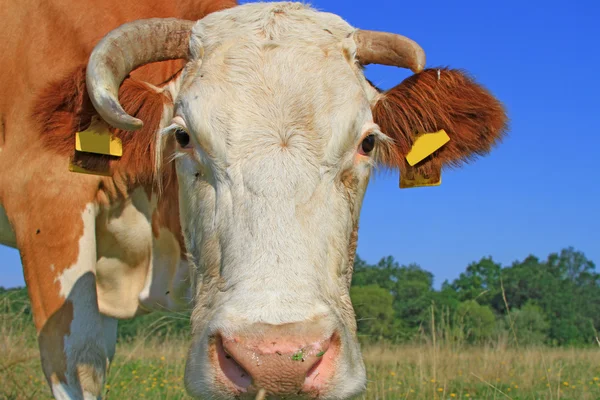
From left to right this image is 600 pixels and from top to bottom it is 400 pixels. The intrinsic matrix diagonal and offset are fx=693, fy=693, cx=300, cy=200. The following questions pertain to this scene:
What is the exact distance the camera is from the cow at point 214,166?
8.39 feet

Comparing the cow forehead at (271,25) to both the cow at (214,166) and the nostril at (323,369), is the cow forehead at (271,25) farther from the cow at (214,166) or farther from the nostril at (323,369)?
the nostril at (323,369)

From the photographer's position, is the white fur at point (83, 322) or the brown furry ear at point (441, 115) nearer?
the brown furry ear at point (441, 115)

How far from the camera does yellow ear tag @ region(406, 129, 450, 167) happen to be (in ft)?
12.9

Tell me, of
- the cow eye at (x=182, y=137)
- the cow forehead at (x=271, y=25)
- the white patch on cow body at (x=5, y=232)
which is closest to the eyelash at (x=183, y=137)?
the cow eye at (x=182, y=137)

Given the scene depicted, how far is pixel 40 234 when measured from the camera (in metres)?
4.16

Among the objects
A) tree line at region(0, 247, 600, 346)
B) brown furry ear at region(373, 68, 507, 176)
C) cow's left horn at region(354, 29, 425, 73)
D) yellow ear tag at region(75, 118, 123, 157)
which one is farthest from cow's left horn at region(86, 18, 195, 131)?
tree line at region(0, 247, 600, 346)

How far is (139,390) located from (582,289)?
33.6 m

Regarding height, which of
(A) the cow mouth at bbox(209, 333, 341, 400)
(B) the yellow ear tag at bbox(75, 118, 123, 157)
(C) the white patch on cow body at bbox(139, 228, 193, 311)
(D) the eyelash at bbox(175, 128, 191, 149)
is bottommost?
(A) the cow mouth at bbox(209, 333, 341, 400)

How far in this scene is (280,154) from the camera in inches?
116

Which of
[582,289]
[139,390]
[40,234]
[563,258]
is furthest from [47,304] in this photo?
[563,258]

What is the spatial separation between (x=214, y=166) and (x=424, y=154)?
1394 millimetres

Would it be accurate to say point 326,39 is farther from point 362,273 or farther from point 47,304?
point 362,273

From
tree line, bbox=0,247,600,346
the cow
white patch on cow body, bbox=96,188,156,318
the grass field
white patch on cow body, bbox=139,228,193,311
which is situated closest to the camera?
the cow

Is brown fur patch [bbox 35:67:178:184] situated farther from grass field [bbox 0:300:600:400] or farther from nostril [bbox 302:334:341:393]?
grass field [bbox 0:300:600:400]
